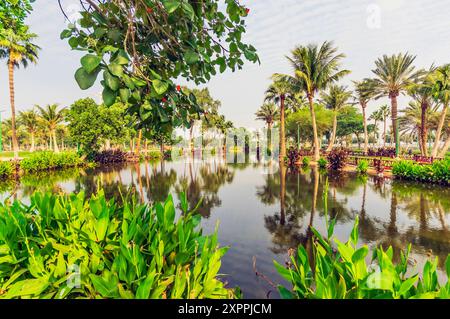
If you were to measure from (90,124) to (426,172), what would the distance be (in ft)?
109

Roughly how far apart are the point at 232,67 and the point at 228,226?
6121 mm

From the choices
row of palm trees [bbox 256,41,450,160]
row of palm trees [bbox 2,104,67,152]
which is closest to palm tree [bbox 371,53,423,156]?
row of palm trees [bbox 256,41,450,160]

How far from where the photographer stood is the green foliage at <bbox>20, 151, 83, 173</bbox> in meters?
21.3

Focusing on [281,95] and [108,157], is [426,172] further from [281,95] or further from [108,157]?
[108,157]

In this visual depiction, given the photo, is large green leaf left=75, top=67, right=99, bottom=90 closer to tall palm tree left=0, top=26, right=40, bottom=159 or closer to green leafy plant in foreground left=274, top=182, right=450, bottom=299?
green leafy plant in foreground left=274, top=182, right=450, bottom=299

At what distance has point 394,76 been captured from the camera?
28.3m

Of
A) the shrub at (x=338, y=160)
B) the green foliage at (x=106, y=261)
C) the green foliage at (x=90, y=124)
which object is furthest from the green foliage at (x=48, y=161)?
the shrub at (x=338, y=160)

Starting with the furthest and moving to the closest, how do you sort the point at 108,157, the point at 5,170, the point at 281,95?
1. the point at 281,95
2. the point at 108,157
3. the point at 5,170

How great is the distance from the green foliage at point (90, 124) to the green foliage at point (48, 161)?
220 cm

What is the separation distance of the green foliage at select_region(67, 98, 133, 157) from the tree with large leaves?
29488 millimetres

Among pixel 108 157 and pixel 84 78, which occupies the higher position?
pixel 84 78

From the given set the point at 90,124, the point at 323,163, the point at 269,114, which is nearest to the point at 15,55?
the point at 90,124

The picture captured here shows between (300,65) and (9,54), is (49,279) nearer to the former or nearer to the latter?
(300,65)
